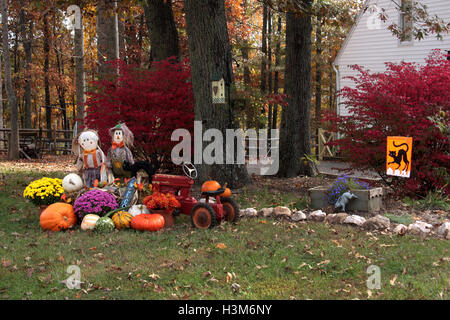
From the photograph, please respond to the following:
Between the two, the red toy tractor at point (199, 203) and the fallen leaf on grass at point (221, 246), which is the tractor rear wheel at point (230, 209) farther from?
the fallen leaf on grass at point (221, 246)

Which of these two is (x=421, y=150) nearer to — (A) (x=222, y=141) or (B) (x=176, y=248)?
(A) (x=222, y=141)

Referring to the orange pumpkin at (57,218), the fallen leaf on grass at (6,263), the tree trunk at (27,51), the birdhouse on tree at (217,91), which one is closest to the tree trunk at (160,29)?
the birdhouse on tree at (217,91)

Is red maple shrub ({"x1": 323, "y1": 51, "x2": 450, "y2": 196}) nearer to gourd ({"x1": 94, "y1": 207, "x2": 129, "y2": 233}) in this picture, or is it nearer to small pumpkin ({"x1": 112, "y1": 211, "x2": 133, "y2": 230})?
small pumpkin ({"x1": 112, "y1": 211, "x2": 133, "y2": 230})

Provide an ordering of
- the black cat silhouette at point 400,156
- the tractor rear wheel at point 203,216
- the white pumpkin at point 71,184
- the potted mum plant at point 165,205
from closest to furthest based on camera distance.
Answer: the tractor rear wheel at point 203,216, the potted mum plant at point 165,205, the white pumpkin at point 71,184, the black cat silhouette at point 400,156

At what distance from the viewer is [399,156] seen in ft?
22.9

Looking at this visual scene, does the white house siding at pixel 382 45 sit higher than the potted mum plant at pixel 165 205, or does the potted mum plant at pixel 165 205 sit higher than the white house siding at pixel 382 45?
the white house siding at pixel 382 45

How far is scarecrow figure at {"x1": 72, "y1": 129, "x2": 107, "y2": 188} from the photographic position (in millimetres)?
6766

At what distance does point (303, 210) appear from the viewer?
7.12 meters

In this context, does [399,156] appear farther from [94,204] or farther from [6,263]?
[6,263]

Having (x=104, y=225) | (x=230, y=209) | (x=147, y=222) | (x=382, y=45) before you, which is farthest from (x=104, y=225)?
(x=382, y=45)

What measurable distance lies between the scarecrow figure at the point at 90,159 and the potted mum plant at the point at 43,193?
0.46 metres

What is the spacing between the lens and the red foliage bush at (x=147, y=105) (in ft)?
27.8
